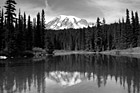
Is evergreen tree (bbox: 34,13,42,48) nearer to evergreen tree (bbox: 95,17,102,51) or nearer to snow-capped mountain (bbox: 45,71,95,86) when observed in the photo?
evergreen tree (bbox: 95,17,102,51)

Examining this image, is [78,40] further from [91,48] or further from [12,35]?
[12,35]

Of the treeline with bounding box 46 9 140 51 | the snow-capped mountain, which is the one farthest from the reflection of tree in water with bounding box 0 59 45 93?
the treeline with bounding box 46 9 140 51

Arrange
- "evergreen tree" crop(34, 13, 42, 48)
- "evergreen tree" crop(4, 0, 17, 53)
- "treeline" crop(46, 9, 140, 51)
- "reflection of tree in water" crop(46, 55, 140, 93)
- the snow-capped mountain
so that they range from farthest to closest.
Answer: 1. "treeline" crop(46, 9, 140, 51)
2. "evergreen tree" crop(34, 13, 42, 48)
3. "evergreen tree" crop(4, 0, 17, 53)
4. the snow-capped mountain
5. "reflection of tree in water" crop(46, 55, 140, 93)

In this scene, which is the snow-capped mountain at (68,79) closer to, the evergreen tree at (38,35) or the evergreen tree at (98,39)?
the evergreen tree at (38,35)

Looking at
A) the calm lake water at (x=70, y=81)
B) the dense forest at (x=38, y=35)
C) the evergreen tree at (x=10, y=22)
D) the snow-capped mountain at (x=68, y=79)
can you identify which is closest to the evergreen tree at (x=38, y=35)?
the dense forest at (x=38, y=35)

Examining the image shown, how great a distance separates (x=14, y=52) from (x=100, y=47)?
236 feet

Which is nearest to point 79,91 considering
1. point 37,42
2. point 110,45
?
point 37,42

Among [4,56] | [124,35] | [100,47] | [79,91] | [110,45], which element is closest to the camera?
[79,91]

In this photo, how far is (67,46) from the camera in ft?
550

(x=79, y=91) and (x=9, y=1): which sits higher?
(x=9, y=1)

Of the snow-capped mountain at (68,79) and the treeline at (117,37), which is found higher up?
the treeline at (117,37)

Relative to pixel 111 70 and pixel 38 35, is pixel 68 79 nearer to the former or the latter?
pixel 111 70

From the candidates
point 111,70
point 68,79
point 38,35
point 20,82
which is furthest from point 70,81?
point 38,35

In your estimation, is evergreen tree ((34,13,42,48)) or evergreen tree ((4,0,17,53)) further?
evergreen tree ((34,13,42,48))
